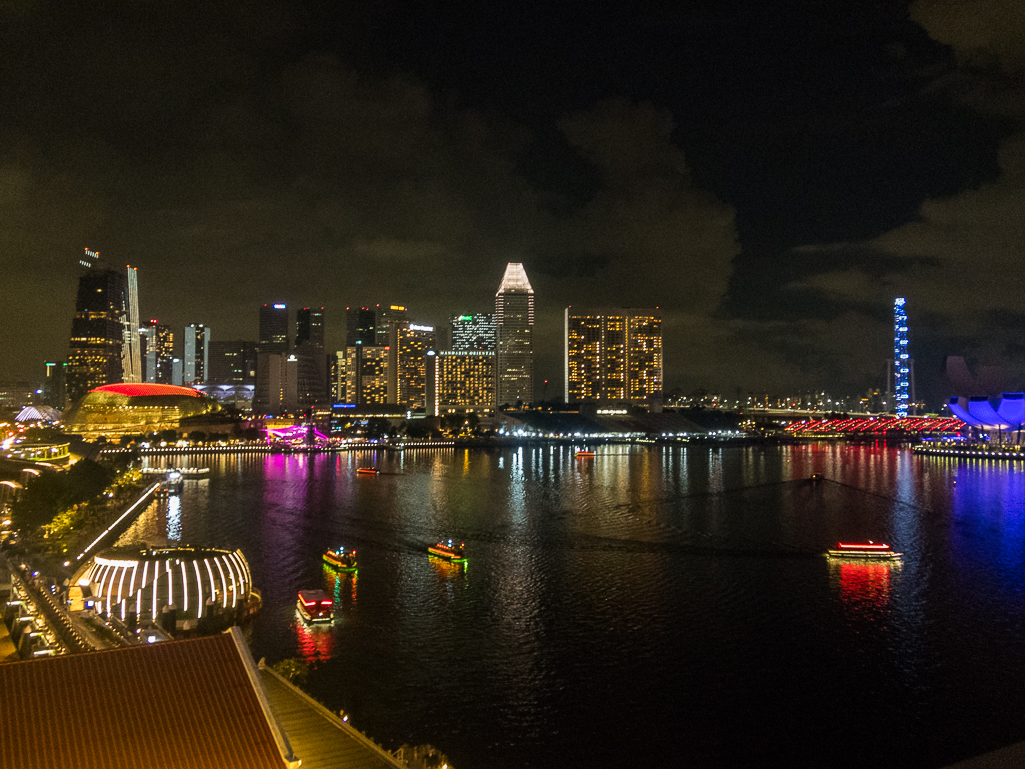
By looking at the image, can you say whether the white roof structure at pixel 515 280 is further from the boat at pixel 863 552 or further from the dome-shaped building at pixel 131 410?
the boat at pixel 863 552

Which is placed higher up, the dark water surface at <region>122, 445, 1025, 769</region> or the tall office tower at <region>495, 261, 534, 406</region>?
the tall office tower at <region>495, 261, 534, 406</region>

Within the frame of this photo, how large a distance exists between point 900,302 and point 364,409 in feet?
198

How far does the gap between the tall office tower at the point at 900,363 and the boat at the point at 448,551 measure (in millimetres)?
77747

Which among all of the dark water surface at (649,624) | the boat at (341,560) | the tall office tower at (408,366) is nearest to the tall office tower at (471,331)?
the tall office tower at (408,366)

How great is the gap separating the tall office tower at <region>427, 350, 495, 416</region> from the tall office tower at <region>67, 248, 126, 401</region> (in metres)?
31.9

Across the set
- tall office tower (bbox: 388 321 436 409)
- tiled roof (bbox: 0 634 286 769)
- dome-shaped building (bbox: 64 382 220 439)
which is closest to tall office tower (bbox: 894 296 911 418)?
tall office tower (bbox: 388 321 436 409)

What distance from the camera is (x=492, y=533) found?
17719mm

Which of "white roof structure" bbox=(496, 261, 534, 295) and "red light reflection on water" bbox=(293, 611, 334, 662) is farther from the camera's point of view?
A: "white roof structure" bbox=(496, 261, 534, 295)

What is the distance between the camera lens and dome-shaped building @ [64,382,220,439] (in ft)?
171

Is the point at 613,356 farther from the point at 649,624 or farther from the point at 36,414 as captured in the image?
the point at 649,624

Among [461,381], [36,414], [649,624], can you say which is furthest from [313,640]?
[461,381]

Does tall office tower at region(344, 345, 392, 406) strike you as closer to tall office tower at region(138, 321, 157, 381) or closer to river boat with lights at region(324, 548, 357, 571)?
tall office tower at region(138, 321, 157, 381)

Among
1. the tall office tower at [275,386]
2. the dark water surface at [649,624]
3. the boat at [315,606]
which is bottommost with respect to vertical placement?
the dark water surface at [649,624]

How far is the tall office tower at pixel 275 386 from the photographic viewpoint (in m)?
71.5
